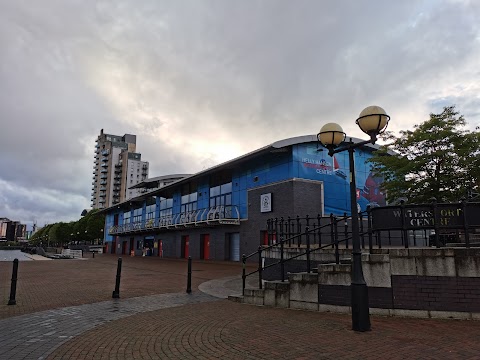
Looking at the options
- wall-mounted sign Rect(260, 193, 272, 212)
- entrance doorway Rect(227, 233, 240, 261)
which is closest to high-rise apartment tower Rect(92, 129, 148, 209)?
entrance doorway Rect(227, 233, 240, 261)

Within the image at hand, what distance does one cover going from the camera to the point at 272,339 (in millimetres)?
5543

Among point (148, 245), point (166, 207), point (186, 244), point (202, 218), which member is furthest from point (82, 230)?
point (202, 218)

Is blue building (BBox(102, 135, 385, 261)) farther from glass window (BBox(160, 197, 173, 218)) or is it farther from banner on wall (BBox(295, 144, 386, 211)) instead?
glass window (BBox(160, 197, 173, 218))

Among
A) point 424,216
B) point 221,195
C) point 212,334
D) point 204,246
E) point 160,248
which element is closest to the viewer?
point 212,334

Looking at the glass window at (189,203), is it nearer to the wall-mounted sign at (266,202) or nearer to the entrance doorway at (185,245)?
the entrance doorway at (185,245)

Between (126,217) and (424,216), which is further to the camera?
(126,217)

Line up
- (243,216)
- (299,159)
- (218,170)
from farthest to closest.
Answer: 1. (218,170)
2. (243,216)
3. (299,159)

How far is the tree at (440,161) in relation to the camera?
15461 mm

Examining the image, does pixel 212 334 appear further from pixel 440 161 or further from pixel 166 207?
pixel 166 207

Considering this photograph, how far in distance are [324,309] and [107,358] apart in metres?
4.69

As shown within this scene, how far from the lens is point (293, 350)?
4980mm

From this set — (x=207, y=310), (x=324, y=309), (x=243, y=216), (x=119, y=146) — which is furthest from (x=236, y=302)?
(x=119, y=146)

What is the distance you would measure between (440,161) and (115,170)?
146025mm

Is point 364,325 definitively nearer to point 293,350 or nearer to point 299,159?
point 293,350
